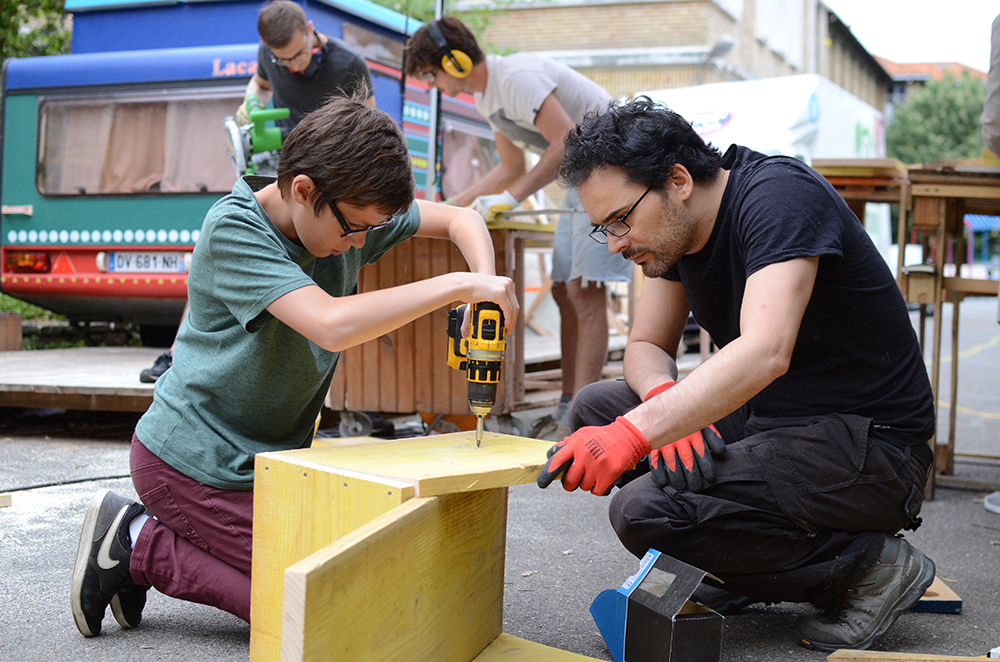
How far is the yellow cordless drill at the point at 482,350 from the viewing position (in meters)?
2.07

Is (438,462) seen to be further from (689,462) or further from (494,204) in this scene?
(494,204)

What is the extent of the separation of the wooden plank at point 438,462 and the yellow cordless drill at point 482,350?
118 millimetres

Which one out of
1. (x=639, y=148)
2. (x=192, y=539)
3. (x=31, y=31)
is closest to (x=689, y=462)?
(x=639, y=148)

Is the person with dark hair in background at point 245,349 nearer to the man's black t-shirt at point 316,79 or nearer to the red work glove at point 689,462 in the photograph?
the red work glove at point 689,462

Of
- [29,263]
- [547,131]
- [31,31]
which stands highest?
[31,31]

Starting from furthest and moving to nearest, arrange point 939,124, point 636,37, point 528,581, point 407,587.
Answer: point 939,124 < point 636,37 < point 528,581 < point 407,587

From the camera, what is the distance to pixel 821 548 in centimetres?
218

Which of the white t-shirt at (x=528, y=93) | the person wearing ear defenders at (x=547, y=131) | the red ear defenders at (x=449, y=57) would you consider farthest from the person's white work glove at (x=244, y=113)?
the white t-shirt at (x=528, y=93)

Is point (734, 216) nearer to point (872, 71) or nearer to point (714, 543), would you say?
point (714, 543)

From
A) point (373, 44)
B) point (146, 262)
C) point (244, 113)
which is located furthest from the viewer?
point (373, 44)

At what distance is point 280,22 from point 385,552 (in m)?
3.60

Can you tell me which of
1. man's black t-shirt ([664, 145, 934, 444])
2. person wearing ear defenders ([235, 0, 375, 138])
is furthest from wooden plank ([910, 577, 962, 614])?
person wearing ear defenders ([235, 0, 375, 138])

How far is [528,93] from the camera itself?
4.27 m

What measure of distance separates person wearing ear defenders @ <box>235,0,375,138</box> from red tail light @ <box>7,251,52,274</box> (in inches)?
87.0
